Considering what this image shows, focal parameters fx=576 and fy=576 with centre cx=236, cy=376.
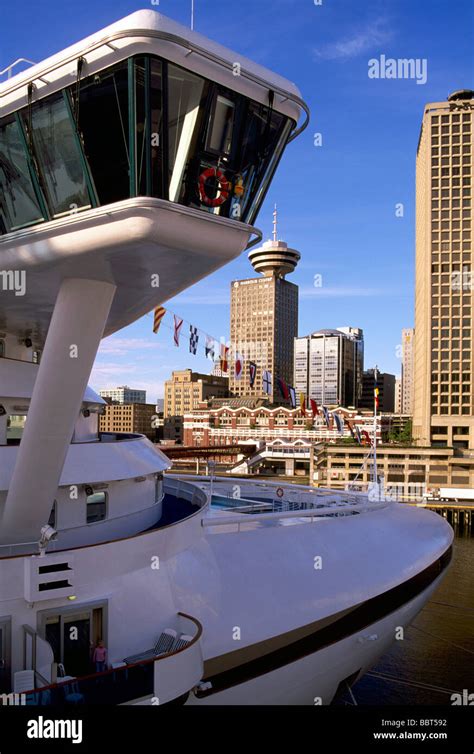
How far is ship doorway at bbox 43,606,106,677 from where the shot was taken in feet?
30.4

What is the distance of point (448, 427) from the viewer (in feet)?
269

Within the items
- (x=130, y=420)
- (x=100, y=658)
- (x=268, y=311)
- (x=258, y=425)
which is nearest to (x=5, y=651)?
(x=100, y=658)

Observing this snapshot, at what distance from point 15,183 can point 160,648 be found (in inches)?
311

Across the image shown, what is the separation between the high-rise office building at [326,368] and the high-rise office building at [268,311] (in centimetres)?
780

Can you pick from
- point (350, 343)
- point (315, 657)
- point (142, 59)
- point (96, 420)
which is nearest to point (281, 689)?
point (315, 657)

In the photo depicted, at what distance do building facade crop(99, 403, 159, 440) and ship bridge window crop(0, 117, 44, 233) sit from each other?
146 meters

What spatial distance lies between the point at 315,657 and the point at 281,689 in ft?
3.27

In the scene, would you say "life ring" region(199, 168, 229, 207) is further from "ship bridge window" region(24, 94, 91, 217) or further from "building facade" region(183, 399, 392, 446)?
"building facade" region(183, 399, 392, 446)

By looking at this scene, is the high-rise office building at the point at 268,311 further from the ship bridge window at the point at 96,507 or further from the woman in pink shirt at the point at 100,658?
the woman in pink shirt at the point at 100,658

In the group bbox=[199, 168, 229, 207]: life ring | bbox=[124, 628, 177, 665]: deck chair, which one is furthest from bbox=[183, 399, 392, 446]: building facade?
bbox=[199, 168, 229, 207]: life ring

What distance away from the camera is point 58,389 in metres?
8.81

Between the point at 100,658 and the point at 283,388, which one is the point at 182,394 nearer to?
the point at 283,388

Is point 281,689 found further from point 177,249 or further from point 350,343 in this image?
point 350,343

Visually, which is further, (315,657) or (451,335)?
(451,335)
